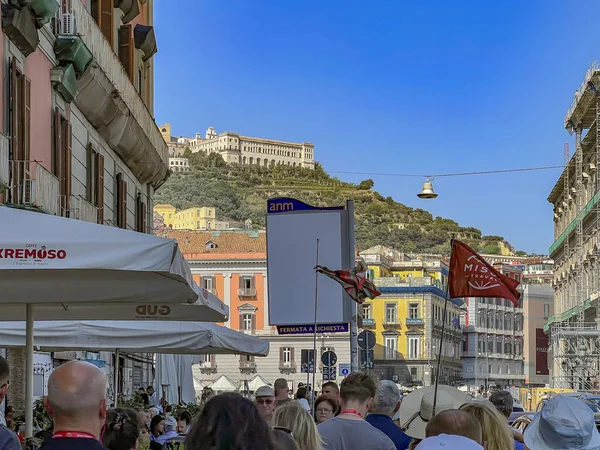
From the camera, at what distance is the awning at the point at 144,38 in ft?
93.4

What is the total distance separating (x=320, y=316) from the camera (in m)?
19.1

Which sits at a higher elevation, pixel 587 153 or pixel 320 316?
pixel 587 153

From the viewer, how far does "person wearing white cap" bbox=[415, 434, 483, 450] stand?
5.55 meters

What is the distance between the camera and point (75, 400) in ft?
14.6

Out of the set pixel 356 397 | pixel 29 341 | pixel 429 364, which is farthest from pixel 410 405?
pixel 429 364

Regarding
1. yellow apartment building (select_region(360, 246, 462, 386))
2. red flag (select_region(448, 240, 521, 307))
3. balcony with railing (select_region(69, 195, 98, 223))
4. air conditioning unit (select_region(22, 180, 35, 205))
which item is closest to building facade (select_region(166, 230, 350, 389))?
yellow apartment building (select_region(360, 246, 462, 386))

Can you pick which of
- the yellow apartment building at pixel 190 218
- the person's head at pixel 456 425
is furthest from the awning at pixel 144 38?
the yellow apartment building at pixel 190 218

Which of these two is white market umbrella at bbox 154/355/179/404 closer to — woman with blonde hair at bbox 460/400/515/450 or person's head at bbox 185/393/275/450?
woman with blonde hair at bbox 460/400/515/450

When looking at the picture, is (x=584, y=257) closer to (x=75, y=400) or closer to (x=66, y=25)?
(x=66, y=25)

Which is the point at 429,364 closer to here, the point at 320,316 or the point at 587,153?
the point at 587,153

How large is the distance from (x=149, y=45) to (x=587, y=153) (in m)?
44.1

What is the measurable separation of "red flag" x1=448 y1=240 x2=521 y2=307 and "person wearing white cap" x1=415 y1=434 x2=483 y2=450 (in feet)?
22.4

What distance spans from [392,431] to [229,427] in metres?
4.13

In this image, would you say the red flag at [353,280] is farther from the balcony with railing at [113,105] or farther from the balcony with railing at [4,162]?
the balcony with railing at [113,105]
